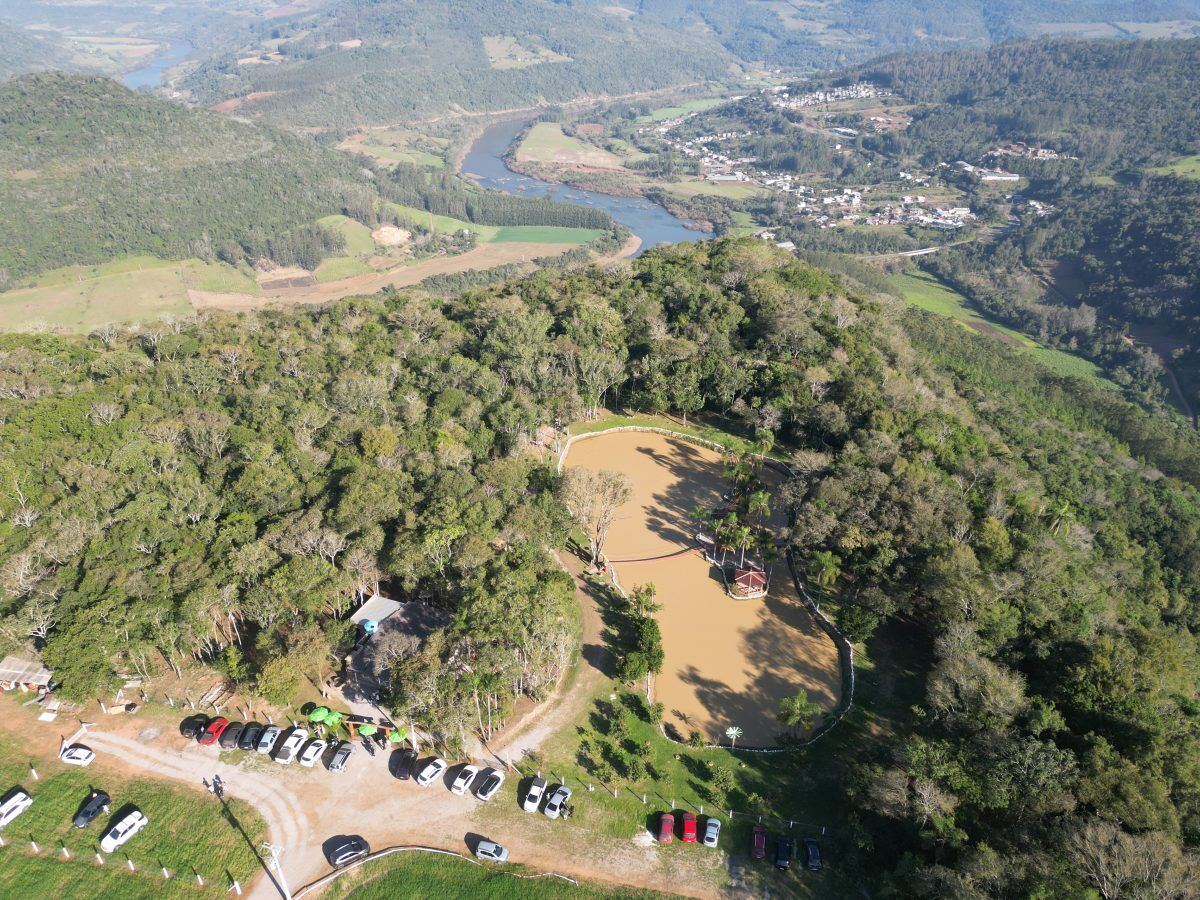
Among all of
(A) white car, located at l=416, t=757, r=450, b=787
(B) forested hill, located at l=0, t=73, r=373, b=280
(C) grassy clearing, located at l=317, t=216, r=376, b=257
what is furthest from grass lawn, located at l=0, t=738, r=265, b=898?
(C) grassy clearing, located at l=317, t=216, r=376, b=257

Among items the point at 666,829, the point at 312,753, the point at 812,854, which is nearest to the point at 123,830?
the point at 312,753

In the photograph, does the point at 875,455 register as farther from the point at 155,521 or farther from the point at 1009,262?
the point at 1009,262

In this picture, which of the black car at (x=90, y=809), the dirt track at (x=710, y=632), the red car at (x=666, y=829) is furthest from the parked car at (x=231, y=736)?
the dirt track at (x=710, y=632)

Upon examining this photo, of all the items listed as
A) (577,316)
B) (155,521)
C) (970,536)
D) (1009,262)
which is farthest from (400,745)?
(1009,262)

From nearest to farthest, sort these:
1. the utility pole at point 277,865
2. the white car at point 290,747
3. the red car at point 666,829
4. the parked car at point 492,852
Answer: the utility pole at point 277,865 < the parked car at point 492,852 < the red car at point 666,829 < the white car at point 290,747

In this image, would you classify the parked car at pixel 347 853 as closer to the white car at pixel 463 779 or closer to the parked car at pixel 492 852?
the white car at pixel 463 779

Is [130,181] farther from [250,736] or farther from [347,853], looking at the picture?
[347,853]
